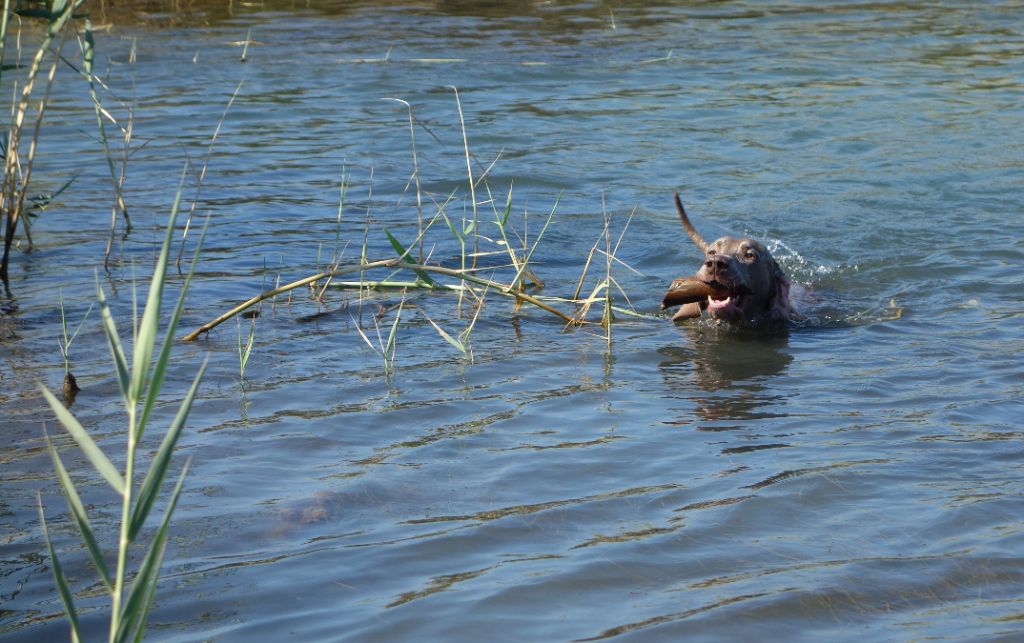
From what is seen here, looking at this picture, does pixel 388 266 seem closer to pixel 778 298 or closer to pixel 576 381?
pixel 576 381

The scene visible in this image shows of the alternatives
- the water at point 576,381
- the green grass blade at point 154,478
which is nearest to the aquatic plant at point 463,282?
the water at point 576,381

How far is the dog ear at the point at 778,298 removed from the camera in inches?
283

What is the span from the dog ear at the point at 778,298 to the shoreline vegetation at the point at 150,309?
29.8 inches

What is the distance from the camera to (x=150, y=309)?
7.64ft

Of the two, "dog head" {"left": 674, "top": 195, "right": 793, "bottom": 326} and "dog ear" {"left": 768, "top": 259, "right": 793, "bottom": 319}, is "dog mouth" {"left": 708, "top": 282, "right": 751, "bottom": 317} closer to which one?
"dog head" {"left": 674, "top": 195, "right": 793, "bottom": 326}

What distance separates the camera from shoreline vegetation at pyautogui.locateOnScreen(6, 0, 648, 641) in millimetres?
2324

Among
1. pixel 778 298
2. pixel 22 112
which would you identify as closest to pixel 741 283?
pixel 778 298

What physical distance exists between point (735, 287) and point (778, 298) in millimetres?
395

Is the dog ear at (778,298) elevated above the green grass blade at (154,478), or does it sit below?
below

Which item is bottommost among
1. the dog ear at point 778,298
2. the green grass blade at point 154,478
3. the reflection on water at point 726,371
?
the reflection on water at point 726,371

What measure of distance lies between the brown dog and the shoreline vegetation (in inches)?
13.6

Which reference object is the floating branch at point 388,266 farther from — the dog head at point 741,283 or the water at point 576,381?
the dog head at point 741,283

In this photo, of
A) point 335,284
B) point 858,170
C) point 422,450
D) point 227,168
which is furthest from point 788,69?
point 422,450

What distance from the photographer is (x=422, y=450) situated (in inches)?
193
